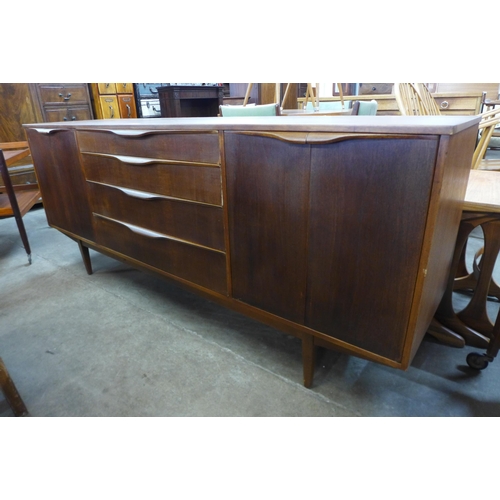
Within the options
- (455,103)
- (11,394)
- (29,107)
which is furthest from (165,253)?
(455,103)

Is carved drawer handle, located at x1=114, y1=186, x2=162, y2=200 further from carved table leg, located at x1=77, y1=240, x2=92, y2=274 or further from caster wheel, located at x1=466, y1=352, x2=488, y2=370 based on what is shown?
caster wheel, located at x1=466, y1=352, x2=488, y2=370

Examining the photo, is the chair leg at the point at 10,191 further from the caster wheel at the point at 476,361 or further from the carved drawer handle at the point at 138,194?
the caster wheel at the point at 476,361

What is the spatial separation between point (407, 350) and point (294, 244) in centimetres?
38

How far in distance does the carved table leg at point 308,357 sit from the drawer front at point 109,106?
3530 mm

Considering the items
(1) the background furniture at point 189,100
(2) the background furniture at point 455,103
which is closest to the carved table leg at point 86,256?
(1) the background furniture at point 189,100

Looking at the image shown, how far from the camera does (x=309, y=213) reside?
3.01 ft

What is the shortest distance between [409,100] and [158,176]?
1.66 metres

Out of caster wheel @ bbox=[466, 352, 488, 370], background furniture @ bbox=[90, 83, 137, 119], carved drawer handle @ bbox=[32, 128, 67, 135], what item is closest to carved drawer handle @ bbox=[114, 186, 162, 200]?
carved drawer handle @ bbox=[32, 128, 67, 135]

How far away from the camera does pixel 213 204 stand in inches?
44.0

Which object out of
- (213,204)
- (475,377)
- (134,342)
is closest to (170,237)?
(213,204)

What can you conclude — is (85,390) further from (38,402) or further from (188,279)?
(188,279)

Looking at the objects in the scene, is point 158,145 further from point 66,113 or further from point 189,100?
point 189,100

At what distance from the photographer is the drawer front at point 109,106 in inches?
146

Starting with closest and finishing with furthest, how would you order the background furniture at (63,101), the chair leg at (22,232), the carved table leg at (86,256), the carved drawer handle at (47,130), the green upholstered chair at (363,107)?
1. the carved drawer handle at (47,130)
2. the carved table leg at (86,256)
3. the chair leg at (22,232)
4. the green upholstered chair at (363,107)
5. the background furniture at (63,101)
